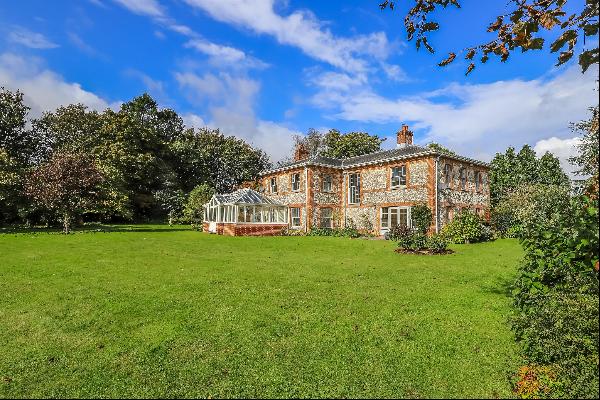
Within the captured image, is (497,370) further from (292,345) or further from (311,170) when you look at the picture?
(311,170)

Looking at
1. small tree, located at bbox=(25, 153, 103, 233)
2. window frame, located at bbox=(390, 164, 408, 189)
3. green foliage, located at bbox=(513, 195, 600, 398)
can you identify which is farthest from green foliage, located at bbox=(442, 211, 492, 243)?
small tree, located at bbox=(25, 153, 103, 233)

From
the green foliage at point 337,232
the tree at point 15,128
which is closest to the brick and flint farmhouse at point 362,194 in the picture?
the green foliage at point 337,232

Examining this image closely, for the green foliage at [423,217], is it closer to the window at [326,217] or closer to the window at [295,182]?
the window at [326,217]

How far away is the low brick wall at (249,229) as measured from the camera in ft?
96.5

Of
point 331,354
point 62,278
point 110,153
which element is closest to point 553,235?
point 331,354

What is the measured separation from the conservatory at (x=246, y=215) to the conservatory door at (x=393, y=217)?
8260 millimetres

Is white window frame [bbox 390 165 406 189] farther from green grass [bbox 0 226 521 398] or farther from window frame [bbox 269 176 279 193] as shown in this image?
green grass [bbox 0 226 521 398]

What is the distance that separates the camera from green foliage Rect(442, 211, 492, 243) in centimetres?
2334

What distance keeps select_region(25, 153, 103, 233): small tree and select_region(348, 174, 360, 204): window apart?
20.4 m

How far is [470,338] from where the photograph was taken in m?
6.09

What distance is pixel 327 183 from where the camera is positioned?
3231cm

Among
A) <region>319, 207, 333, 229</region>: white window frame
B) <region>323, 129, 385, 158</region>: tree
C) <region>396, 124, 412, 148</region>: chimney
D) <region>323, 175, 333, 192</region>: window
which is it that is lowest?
<region>319, 207, 333, 229</region>: white window frame

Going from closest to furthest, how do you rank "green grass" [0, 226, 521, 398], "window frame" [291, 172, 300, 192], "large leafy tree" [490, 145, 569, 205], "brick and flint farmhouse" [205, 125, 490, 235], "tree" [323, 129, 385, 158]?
"green grass" [0, 226, 521, 398]
"brick and flint farmhouse" [205, 125, 490, 235]
"window frame" [291, 172, 300, 192]
"large leafy tree" [490, 145, 569, 205]
"tree" [323, 129, 385, 158]

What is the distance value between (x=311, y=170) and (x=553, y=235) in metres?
26.3
